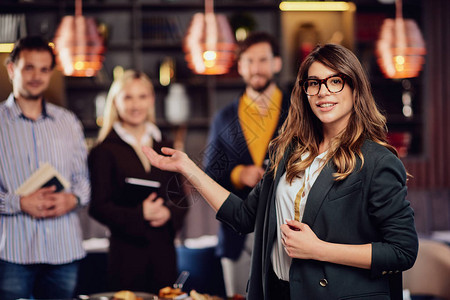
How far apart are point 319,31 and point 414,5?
3.13ft

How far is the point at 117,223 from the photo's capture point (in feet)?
8.44

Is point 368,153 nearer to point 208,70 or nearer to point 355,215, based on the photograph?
point 355,215

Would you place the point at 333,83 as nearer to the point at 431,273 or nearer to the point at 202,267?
the point at 431,273

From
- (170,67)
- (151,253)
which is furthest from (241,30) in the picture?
(151,253)

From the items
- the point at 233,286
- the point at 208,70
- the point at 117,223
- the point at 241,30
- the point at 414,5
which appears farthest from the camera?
the point at 414,5

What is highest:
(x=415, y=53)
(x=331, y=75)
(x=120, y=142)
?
(x=415, y=53)

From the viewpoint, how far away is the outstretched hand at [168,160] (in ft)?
5.32

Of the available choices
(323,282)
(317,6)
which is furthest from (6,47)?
(317,6)

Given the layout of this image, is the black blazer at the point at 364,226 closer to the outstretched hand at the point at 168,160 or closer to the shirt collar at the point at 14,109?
the outstretched hand at the point at 168,160

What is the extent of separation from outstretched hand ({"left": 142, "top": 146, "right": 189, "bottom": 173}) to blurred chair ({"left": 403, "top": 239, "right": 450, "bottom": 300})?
5.24ft

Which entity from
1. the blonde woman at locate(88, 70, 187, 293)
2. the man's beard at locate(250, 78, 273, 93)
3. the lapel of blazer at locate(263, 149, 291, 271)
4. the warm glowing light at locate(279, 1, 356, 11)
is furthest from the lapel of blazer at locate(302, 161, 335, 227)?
the warm glowing light at locate(279, 1, 356, 11)

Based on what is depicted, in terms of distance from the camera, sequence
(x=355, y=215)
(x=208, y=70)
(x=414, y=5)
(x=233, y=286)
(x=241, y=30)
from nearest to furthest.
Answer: (x=355, y=215)
(x=233, y=286)
(x=208, y=70)
(x=241, y=30)
(x=414, y=5)

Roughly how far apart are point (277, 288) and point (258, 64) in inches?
56.4

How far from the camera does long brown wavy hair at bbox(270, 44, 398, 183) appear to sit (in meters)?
1.40
